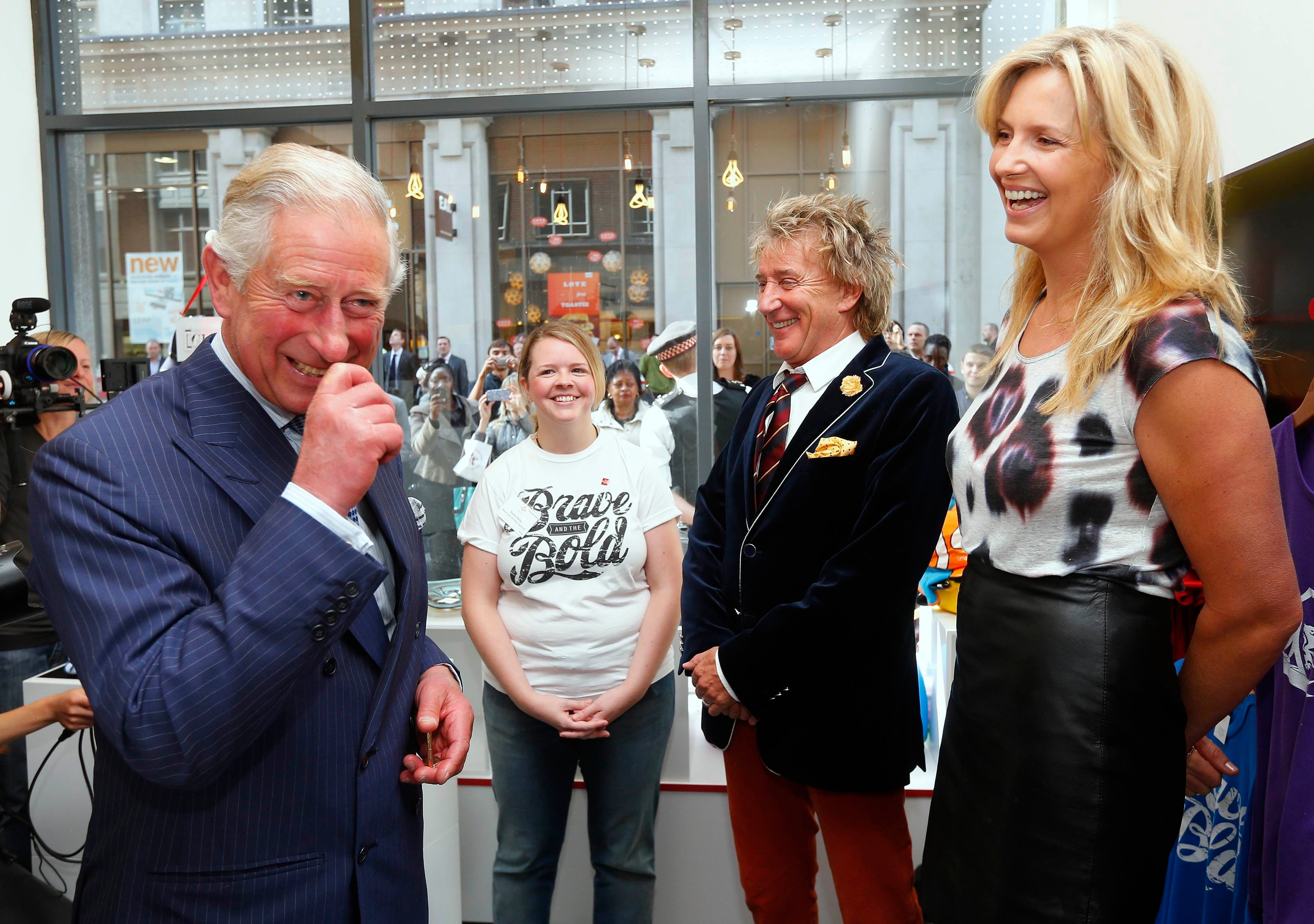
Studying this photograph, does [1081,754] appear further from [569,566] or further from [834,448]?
[569,566]

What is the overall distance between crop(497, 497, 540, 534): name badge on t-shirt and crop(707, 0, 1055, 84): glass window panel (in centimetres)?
304

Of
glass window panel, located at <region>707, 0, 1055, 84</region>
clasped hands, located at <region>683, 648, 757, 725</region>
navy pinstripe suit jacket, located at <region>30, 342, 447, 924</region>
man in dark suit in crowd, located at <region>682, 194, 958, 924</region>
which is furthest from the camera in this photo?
glass window panel, located at <region>707, 0, 1055, 84</region>

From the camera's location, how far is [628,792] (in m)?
2.15

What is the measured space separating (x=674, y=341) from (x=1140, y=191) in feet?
11.8

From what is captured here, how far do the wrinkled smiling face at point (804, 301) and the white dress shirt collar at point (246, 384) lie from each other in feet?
3.70

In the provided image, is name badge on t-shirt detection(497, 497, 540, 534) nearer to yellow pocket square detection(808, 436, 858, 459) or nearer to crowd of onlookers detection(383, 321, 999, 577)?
yellow pocket square detection(808, 436, 858, 459)

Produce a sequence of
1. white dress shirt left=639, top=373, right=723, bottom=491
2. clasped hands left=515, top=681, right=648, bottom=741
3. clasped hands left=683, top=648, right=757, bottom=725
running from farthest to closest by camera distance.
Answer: white dress shirt left=639, top=373, right=723, bottom=491 < clasped hands left=515, top=681, right=648, bottom=741 < clasped hands left=683, top=648, right=757, bottom=725

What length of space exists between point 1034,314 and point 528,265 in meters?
3.80

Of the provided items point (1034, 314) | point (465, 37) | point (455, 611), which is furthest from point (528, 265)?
point (1034, 314)

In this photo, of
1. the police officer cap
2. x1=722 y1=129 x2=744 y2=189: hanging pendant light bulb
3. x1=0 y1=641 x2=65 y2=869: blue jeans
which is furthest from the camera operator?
x1=722 y1=129 x2=744 y2=189: hanging pendant light bulb

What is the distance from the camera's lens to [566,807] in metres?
2.19

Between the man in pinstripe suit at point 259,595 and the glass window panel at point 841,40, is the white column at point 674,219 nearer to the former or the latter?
the glass window panel at point 841,40

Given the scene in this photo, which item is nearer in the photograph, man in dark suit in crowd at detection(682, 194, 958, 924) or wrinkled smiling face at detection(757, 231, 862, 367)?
man in dark suit in crowd at detection(682, 194, 958, 924)

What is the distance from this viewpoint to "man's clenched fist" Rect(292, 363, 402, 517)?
2.71ft
